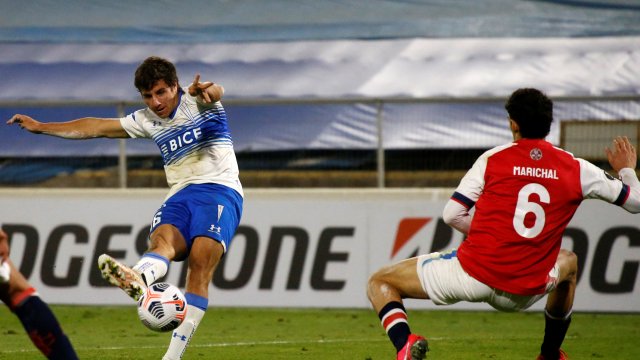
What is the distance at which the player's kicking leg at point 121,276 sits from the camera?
7.63 meters

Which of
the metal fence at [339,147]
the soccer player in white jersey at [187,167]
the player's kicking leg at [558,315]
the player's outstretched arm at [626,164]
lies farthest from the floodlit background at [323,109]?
the player's outstretched arm at [626,164]

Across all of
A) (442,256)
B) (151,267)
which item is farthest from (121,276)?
(442,256)

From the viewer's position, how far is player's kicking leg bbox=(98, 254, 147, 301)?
7633 mm

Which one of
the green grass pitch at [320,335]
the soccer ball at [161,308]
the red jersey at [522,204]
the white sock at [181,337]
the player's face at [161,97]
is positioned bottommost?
the green grass pitch at [320,335]

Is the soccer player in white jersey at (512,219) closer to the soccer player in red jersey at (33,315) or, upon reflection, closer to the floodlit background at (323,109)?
the soccer player in red jersey at (33,315)

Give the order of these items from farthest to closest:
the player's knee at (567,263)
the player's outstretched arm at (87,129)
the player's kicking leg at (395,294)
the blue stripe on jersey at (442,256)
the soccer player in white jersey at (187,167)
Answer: the player's outstretched arm at (87,129) → the soccer player in white jersey at (187,167) → the player's knee at (567,263) → the blue stripe on jersey at (442,256) → the player's kicking leg at (395,294)

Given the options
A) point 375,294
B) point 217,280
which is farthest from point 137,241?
point 375,294

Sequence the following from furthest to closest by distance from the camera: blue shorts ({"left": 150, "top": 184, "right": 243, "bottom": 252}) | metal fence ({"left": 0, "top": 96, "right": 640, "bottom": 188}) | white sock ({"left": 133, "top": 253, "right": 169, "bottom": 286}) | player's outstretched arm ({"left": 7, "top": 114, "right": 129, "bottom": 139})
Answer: metal fence ({"left": 0, "top": 96, "right": 640, "bottom": 188})
player's outstretched arm ({"left": 7, "top": 114, "right": 129, "bottom": 139})
blue shorts ({"left": 150, "top": 184, "right": 243, "bottom": 252})
white sock ({"left": 133, "top": 253, "right": 169, "bottom": 286})

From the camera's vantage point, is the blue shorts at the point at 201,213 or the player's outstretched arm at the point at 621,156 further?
the blue shorts at the point at 201,213

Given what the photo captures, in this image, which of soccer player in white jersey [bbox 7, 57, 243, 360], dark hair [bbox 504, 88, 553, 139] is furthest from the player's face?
dark hair [bbox 504, 88, 553, 139]

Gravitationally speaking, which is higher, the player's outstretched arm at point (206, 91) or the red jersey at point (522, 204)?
the player's outstretched arm at point (206, 91)

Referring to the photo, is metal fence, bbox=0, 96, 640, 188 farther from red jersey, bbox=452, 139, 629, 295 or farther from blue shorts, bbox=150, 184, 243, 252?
red jersey, bbox=452, 139, 629, 295

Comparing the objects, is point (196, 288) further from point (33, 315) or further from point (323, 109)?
point (323, 109)

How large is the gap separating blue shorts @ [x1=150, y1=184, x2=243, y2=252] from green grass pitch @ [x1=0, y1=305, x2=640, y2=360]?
1478 millimetres
